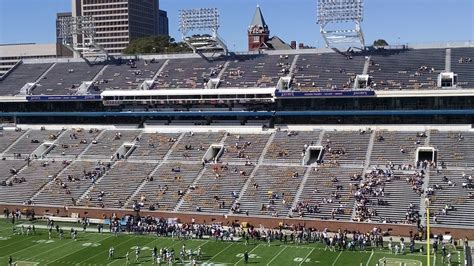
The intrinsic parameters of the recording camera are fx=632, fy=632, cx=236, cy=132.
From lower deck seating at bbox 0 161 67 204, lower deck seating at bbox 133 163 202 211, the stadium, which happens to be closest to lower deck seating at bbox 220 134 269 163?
the stadium

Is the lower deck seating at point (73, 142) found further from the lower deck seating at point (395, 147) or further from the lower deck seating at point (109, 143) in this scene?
the lower deck seating at point (395, 147)

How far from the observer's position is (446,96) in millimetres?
48188

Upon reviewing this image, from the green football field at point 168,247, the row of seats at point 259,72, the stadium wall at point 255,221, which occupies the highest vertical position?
the row of seats at point 259,72

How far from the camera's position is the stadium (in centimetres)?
3744

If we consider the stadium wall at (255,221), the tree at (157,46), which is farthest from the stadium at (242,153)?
the tree at (157,46)

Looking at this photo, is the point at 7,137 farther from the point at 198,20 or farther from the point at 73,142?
the point at 198,20

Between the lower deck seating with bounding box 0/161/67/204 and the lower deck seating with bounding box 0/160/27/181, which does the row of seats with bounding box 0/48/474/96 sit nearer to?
the lower deck seating with bounding box 0/160/27/181

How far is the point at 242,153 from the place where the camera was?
49.9 meters

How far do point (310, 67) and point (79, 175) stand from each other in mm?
22204

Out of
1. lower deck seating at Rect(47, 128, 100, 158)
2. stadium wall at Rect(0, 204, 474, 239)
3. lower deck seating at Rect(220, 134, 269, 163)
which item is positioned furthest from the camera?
lower deck seating at Rect(47, 128, 100, 158)

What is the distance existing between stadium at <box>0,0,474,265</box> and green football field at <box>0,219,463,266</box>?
5.1 inches

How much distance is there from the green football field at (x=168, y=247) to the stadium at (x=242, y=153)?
13 centimetres

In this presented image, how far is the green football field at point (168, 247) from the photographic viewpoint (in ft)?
108

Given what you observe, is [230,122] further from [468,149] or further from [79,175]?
[468,149]
